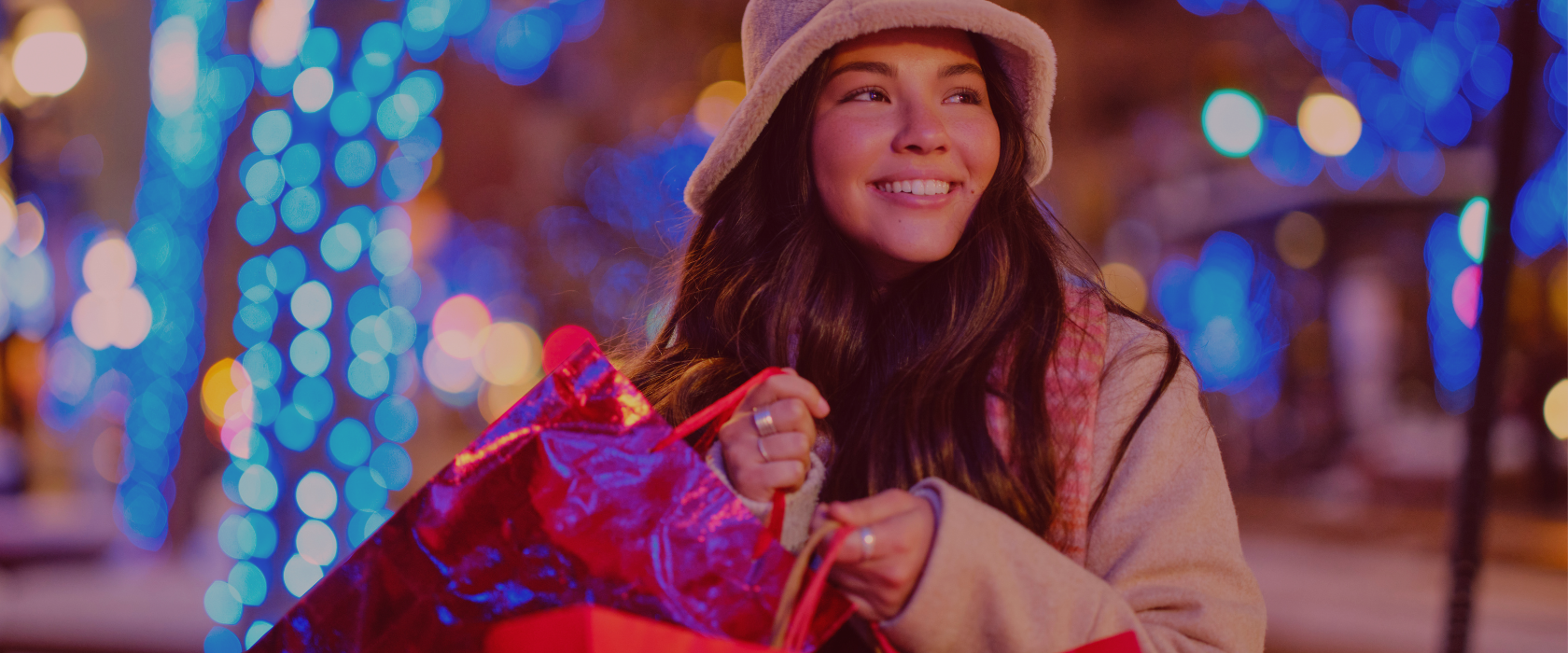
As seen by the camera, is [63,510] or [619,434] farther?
[63,510]

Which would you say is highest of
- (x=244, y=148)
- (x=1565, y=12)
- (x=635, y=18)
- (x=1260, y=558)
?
(x=635, y=18)

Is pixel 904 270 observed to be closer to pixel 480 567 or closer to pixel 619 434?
pixel 619 434

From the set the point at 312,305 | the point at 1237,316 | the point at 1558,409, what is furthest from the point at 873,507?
the point at 1237,316

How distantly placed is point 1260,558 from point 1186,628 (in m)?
5.75

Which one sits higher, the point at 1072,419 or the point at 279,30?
the point at 279,30

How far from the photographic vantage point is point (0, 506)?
26.7 ft

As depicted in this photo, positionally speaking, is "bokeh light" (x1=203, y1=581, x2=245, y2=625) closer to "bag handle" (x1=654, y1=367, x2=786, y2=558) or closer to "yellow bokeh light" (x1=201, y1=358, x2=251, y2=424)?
"yellow bokeh light" (x1=201, y1=358, x2=251, y2=424)

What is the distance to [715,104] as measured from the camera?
39.9ft

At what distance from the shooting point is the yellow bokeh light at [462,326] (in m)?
22.4

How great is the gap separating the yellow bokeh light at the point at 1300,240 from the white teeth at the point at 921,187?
39.5 feet

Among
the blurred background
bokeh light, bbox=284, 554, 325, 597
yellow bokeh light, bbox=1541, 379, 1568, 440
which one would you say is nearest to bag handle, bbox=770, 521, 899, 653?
the blurred background

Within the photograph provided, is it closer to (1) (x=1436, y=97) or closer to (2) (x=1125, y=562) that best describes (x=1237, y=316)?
(1) (x=1436, y=97)

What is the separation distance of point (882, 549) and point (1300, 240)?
42.1 feet

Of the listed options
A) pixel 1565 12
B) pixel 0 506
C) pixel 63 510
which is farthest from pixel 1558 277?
pixel 0 506
